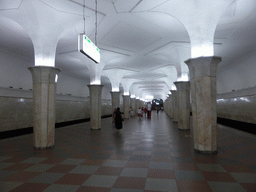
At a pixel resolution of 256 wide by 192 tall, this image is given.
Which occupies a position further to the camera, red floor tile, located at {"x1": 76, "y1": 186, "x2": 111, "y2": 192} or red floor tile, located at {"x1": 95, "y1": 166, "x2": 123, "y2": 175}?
red floor tile, located at {"x1": 95, "y1": 166, "x2": 123, "y2": 175}

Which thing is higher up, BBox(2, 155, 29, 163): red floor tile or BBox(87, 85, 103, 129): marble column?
BBox(87, 85, 103, 129): marble column

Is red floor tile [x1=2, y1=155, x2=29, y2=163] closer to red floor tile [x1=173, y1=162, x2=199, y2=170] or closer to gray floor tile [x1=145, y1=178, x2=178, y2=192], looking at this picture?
gray floor tile [x1=145, y1=178, x2=178, y2=192]

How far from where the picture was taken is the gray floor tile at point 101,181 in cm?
429

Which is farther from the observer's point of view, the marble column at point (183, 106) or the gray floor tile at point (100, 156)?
the marble column at point (183, 106)

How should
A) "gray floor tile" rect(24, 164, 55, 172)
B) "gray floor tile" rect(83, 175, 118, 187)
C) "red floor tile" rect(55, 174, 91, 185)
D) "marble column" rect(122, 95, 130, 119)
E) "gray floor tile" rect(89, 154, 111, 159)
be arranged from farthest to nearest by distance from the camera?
"marble column" rect(122, 95, 130, 119) → "gray floor tile" rect(89, 154, 111, 159) → "gray floor tile" rect(24, 164, 55, 172) → "red floor tile" rect(55, 174, 91, 185) → "gray floor tile" rect(83, 175, 118, 187)

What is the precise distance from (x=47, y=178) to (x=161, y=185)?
9.08ft

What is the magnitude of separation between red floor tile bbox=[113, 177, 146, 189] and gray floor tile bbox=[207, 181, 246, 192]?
1.50m

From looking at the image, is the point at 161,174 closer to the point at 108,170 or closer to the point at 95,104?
the point at 108,170

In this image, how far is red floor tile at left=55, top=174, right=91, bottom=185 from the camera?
4.42 m

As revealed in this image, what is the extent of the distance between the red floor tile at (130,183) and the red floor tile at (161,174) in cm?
39

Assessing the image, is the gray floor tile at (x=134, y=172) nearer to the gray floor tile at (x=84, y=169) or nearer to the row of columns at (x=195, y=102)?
the gray floor tile at (x=84, y=169)

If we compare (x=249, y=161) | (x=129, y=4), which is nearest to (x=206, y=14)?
(x=129, y=4)

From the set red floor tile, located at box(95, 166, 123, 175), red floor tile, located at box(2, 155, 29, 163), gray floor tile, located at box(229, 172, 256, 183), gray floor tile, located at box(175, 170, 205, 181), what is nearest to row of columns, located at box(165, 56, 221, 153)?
gray floor tile, located at box(229, 172, 256, 183)

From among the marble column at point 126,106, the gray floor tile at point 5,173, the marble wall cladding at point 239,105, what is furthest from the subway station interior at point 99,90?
the marble column at point 126,106
